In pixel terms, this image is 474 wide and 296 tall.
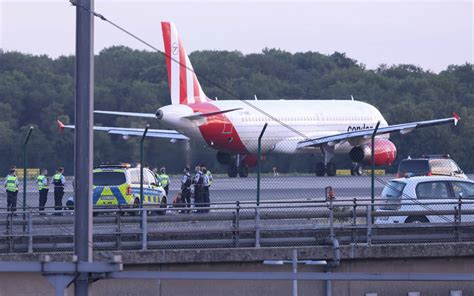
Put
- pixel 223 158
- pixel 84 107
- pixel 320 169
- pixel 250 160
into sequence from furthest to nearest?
pixel 223 158, pixel 250 160, pixel 320 169, pixel 84 107

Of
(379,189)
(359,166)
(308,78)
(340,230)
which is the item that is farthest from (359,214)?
(308,78)

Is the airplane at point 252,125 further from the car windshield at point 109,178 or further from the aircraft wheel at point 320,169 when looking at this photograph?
the car windshield at point 109,178

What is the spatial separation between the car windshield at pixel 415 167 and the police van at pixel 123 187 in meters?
8.51

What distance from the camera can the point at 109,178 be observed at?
87.3ft

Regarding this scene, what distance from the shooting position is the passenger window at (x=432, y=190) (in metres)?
20.3

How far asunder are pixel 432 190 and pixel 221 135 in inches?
1082

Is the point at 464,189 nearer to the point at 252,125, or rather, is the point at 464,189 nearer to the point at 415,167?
the point at 415,167

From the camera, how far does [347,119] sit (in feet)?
170

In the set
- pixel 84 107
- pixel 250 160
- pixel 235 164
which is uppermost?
pixel 250 160

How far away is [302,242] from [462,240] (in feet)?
8.43

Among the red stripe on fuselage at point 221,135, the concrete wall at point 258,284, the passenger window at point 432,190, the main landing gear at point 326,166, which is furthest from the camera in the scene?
the red stripe on fuselage at point 221,135

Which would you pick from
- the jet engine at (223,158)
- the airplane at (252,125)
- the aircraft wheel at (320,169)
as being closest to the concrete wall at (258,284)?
the airplane at (252,125)

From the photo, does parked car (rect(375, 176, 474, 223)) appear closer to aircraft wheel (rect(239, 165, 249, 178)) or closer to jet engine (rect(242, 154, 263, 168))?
aircraft wheel (rect(239, 165, 249, 178))

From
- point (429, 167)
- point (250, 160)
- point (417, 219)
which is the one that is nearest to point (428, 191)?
point (417, 219)
